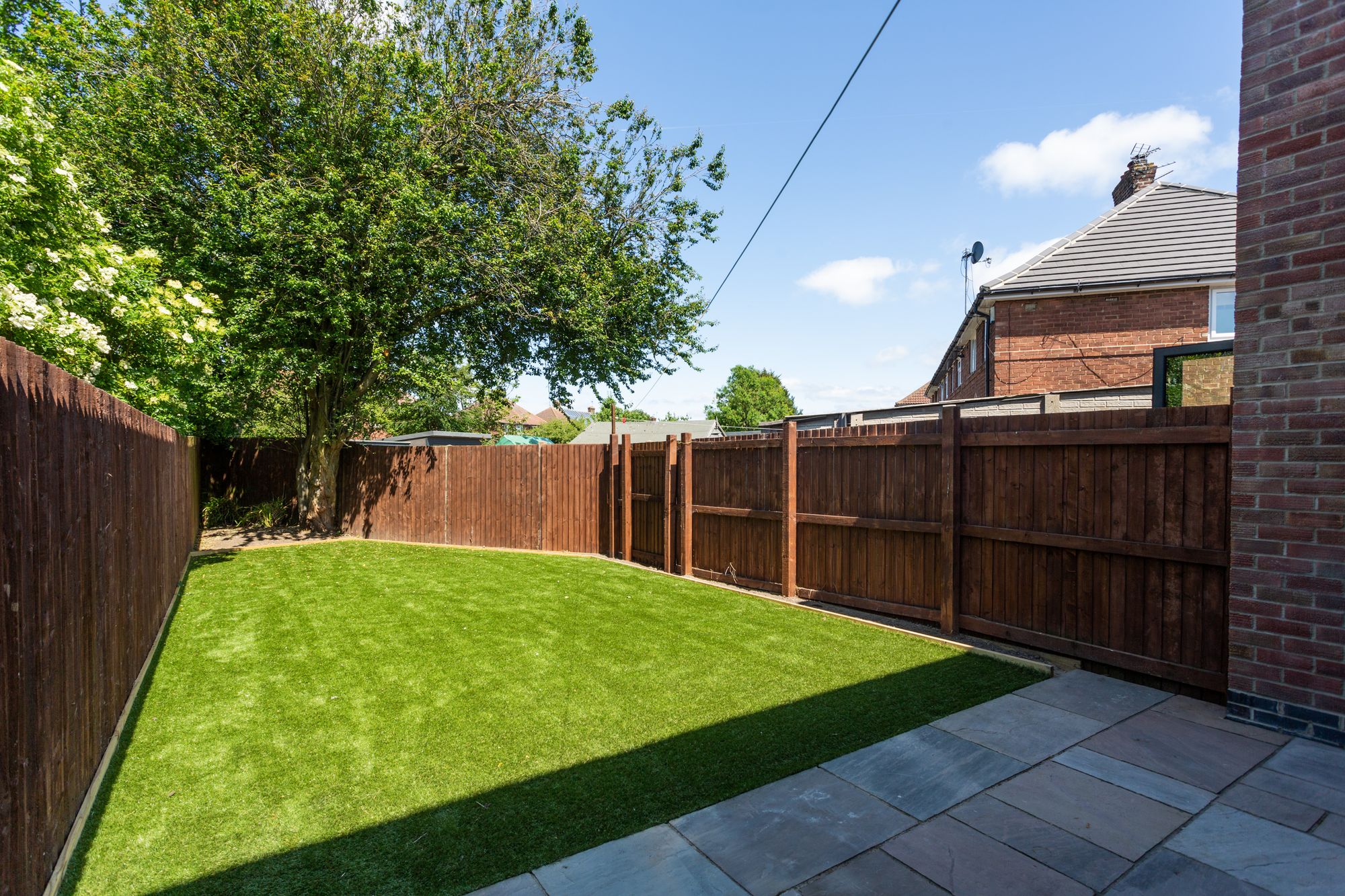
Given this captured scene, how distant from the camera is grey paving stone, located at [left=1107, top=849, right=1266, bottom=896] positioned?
2170 millimetres

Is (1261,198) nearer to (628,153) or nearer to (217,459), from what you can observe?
(628,153)

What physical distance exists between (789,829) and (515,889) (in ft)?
3.70

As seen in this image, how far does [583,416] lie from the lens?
88250 mm

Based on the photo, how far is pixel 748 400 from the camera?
5803cm

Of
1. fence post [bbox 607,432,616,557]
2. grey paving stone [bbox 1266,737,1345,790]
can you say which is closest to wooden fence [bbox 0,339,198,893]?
grey paving stone [bbox 1266,737,1345,790]

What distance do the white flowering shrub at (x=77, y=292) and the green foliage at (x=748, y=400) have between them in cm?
4839

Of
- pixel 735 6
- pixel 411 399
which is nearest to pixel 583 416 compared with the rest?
pixel 411 399

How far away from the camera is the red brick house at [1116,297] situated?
37.2 ft

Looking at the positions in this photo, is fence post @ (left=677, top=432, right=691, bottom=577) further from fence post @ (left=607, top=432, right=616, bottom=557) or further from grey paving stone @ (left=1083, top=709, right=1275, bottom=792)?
grey paving stone @ (left=1083, top=709, right=1275, bottom=792)

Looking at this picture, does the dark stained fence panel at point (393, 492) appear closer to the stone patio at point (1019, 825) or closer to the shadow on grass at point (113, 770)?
the shadow on grass at point (113, 770)

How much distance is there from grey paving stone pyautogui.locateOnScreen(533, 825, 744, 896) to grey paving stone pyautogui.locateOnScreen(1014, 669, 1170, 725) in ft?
8.92

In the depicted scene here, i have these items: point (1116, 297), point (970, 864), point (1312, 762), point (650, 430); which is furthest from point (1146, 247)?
point (650, 430)

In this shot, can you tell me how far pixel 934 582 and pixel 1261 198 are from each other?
137 inches

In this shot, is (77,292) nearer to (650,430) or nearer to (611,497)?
(611,497)
